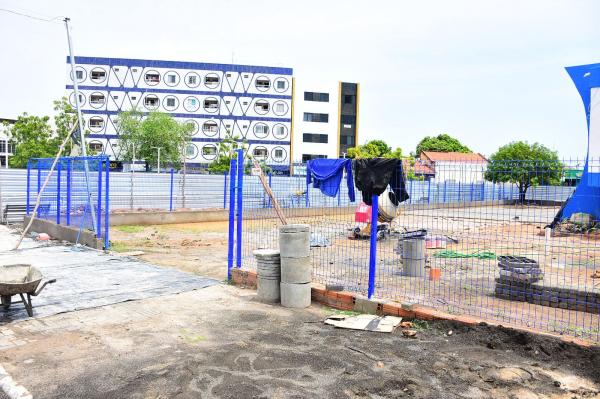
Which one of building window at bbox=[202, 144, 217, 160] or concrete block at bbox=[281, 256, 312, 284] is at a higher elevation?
building window at bbox=[202, 144, 217, 160]

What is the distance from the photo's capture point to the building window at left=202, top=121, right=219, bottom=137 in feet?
221

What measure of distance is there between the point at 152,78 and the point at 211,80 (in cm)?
766

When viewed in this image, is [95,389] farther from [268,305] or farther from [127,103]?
[127,103]

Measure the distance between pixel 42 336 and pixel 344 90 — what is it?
67.0 metres

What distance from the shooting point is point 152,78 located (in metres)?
66.9

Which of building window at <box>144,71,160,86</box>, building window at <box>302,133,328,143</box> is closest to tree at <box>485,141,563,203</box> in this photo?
building window at <box>302,133,328,143</box>

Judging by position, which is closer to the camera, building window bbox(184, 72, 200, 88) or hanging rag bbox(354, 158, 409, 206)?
hanging rag bbox(354, 158, 409, 206)

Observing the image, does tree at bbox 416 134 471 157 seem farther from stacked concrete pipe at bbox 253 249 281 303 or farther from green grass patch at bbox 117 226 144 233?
stacked concrete pipe at bbox 253 249 281 303

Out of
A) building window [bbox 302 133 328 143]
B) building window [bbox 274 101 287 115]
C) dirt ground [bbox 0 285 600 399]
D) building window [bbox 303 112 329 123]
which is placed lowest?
dirt ground [bbox 0 285 600 399]

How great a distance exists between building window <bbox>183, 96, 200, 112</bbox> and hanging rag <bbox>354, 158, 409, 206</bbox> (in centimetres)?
6252

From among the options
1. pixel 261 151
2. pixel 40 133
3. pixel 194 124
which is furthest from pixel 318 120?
pixel 40 133

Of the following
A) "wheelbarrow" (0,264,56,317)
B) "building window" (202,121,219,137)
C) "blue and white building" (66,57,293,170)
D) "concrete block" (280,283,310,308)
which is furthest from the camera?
"building window" (202,121,219,137)

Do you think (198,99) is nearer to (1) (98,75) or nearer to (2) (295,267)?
(1) (98,75)

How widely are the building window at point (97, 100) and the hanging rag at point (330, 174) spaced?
63.1m
